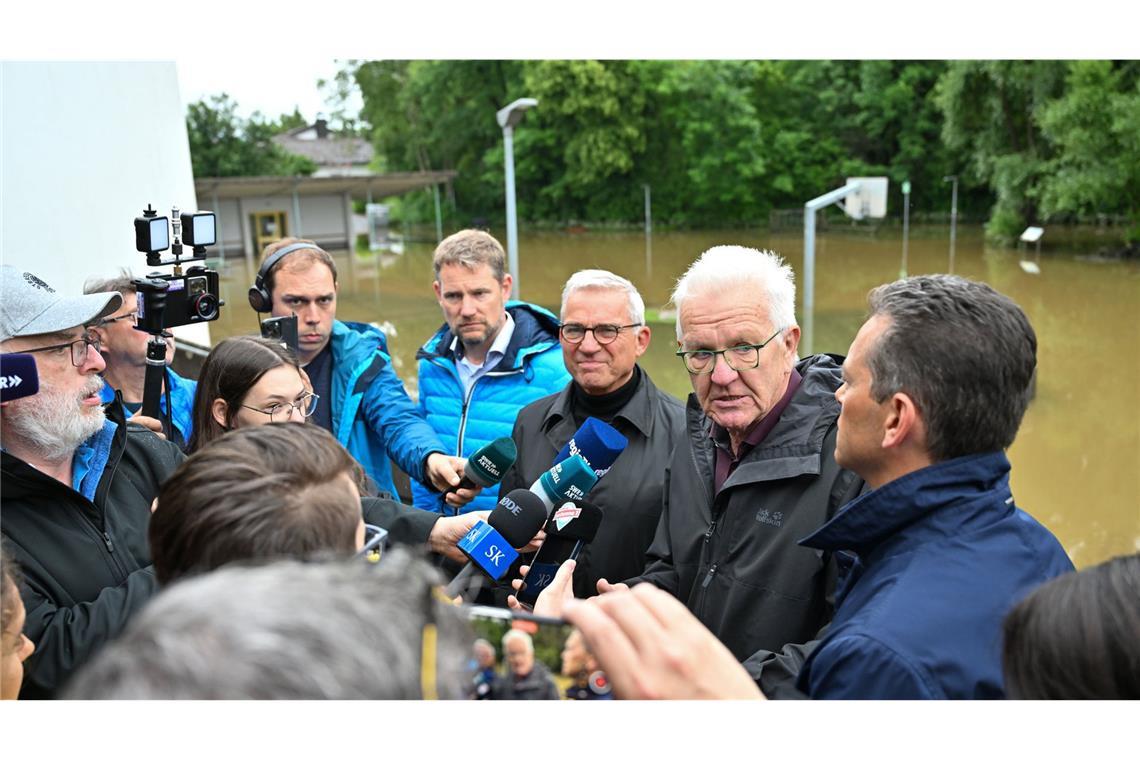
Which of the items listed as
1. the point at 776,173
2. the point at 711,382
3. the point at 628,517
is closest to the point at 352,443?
the point at 628,517

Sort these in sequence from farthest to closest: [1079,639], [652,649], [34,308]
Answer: [34,308]
[1079,639]
[652,649]

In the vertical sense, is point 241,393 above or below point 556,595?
above

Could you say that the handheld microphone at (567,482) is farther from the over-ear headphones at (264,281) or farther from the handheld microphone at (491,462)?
the over-ear headphones at (264,281)

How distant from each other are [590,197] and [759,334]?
3517cm

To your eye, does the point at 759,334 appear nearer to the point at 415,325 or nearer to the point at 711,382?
the point at 711,382

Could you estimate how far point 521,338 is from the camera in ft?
11.5

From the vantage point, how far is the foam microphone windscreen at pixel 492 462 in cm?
238

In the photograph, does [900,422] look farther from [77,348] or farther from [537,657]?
[77,348]

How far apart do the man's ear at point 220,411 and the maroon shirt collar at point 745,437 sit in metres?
1.32

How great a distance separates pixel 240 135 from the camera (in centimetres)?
3253

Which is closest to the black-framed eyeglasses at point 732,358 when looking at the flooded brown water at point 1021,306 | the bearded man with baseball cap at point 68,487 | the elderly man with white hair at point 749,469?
the elderly man with white hair at point 749,469

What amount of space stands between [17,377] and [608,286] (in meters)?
1.67

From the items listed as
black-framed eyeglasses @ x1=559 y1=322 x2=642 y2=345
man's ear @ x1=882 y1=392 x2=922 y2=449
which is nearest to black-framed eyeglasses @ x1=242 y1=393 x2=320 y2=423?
black-framed eyeglasses @ x1=559 y1=322 x2=642 y2=345

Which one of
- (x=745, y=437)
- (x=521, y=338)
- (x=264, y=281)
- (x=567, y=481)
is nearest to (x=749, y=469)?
(x=745, y=437)
